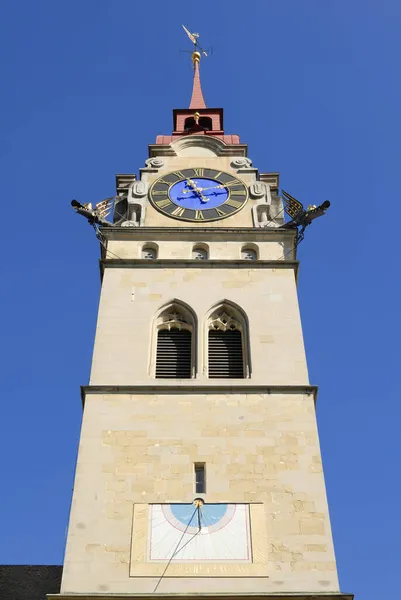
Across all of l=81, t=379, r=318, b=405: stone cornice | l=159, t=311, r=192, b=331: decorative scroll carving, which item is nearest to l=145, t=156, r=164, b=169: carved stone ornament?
l=159, t=311, r=192, b=331: decorative scroll carving

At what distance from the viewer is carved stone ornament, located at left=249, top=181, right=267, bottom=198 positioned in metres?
24.1

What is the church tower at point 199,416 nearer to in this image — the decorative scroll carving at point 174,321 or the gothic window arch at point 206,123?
the decorative scroll carving at point 174,321

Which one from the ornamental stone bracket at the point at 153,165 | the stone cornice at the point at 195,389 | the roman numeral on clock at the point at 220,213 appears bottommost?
the stone cornice at the point at 195,389

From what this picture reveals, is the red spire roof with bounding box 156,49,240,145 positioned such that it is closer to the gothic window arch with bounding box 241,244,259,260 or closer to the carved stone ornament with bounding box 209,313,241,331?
the gothic window arch with bounding box 241,244,259,260

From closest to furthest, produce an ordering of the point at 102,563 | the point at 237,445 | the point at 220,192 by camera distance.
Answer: the point at 102,563 < the point at 237,445 < the point at 220,192

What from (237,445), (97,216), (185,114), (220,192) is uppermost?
(185,114)

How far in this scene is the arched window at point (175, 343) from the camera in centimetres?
1880

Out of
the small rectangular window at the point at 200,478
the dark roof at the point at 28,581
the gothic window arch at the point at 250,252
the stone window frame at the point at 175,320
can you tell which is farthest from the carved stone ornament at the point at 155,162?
the small rectangular window at the point at 200,478

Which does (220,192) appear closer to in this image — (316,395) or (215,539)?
(316,395)

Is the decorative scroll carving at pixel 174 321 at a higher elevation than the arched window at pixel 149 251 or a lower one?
lower

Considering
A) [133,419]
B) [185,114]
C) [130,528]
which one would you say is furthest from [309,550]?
[185,114]

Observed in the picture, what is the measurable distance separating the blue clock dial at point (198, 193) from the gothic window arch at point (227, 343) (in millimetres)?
4242

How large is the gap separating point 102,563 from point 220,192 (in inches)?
460

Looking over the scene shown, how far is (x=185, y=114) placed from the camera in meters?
30.4
